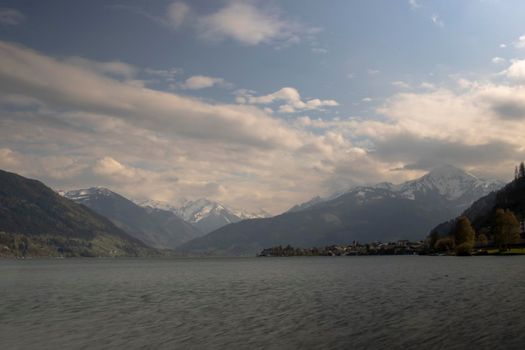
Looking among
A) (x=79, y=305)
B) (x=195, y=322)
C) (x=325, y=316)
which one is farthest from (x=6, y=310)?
(x=325, y=316)

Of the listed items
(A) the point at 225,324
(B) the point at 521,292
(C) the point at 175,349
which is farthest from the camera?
(B) the point at 521,292

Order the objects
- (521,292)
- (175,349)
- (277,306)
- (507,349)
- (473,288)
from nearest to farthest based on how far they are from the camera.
A: (507,349) → (175,349) → (277,306) → (521,292) → (473,288)

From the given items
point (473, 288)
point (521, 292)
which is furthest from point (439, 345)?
point (473, 288)

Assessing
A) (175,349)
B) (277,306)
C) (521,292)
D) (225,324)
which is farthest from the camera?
(521,292)

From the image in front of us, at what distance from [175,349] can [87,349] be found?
8.31 metres

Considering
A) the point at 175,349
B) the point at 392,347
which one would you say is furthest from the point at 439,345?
the point at 175,349

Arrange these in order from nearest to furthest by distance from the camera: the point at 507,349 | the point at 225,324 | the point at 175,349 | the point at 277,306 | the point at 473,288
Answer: the point at 507,349 → the point at 175,349 → the point at 225,324 → the point at 277,306 → the point at 473,288

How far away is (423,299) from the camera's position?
231 ft

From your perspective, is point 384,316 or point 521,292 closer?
point 384,316

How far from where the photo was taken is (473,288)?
83.8m

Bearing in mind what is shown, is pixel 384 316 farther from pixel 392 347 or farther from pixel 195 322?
pixel 195 322

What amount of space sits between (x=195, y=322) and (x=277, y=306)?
16159 millimetres

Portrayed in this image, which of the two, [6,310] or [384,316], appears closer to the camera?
[384,316]

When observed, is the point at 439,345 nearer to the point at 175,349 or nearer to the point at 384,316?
the point at 384,316
